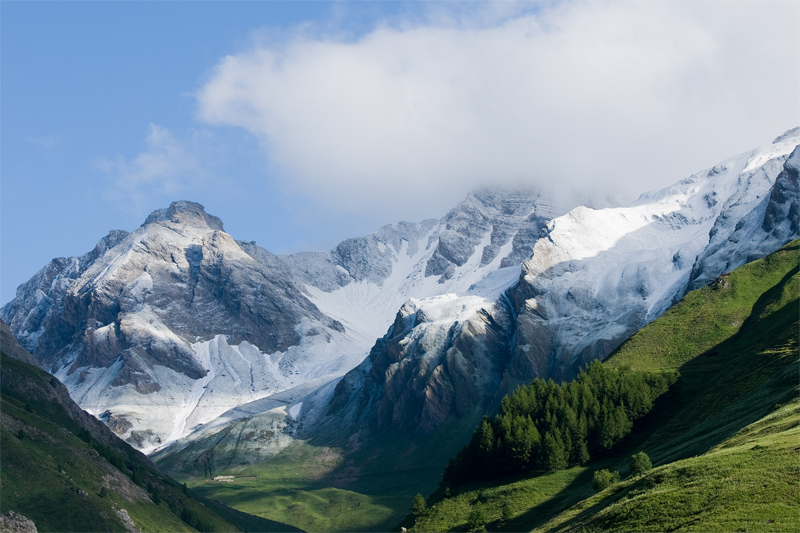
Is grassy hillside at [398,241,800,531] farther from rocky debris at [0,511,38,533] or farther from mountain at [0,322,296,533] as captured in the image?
rocky debris at [0,511,38,533]

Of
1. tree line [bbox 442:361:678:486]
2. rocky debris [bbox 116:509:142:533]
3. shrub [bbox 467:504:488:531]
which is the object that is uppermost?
rocky debris [bbox 116:509:142:533]

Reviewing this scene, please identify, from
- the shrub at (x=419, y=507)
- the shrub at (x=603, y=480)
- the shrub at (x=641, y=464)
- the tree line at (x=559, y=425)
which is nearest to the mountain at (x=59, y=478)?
the shrub at (x=419, y=507)

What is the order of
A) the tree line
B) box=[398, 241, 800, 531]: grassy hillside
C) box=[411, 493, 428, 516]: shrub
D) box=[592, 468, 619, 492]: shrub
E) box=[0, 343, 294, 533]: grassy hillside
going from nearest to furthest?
box=[398, 241, 800, 531]: grassy hillside, box=[592, 468, 619, 492]: shrub, box=[0, 343, 294, 533]: grassy hillside, box=[411, 493, 428, 516]: shrub, the tree line

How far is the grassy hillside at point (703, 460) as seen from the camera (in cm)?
7138

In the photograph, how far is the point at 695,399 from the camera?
158 meters

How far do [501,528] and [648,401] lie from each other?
54896 millimetres

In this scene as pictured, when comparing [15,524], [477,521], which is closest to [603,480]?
[477,521]

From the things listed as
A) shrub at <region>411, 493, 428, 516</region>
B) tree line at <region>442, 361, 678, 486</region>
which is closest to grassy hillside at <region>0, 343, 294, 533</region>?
shrub at <region>411, 493, 428, 516</region>

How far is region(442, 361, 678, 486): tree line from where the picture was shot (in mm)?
158000

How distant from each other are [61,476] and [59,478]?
1.39m

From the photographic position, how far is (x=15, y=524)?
12400 cm

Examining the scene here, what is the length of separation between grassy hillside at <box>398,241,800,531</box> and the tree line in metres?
3.36

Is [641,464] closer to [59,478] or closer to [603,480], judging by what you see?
[603,480]

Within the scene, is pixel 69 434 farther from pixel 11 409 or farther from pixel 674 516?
pixel 674 516
